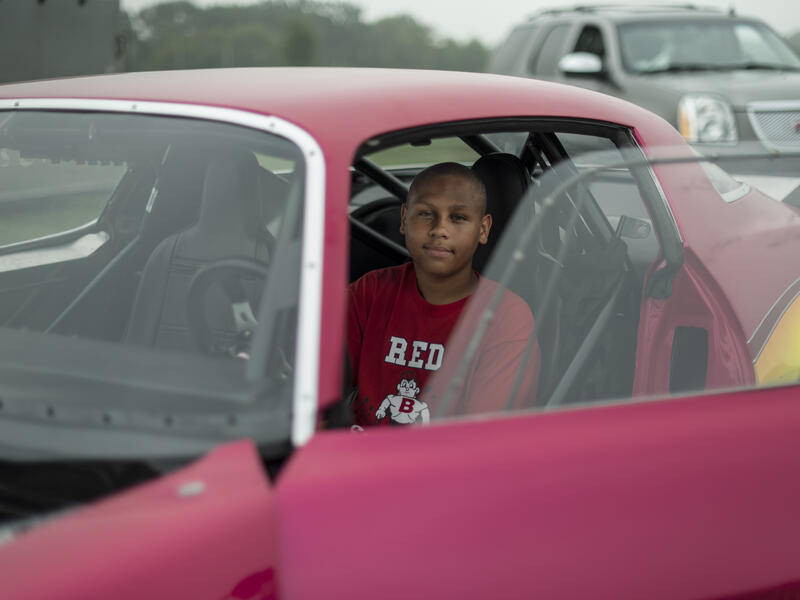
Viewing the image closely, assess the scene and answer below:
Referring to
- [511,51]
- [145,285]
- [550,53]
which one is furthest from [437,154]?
[511,51]

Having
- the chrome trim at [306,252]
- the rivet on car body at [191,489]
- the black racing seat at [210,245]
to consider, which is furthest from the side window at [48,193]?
the rivet on car body at [191,489]

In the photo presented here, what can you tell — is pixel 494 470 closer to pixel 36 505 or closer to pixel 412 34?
pixel 36 505

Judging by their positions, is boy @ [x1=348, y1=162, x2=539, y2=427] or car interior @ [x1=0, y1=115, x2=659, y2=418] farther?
boy @ [x1=348, y1=162, x2=539, y2=427]

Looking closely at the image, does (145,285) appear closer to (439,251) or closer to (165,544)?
(439,251)

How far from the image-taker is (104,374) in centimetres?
144

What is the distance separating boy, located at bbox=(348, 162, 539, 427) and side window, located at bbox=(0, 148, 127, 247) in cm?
69

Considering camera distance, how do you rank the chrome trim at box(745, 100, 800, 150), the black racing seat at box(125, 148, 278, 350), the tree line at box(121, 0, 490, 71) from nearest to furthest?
the black racing seat at box(125, 148, 278, 350), the chrome trim at box(745, 100, 800, 150), the tree line at box(121, 0, 490, 71)

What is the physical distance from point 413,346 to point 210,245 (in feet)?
1.73

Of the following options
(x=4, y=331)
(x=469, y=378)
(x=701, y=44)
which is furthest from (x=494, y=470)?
(x=701, y=44)

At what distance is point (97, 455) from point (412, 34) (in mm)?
18314

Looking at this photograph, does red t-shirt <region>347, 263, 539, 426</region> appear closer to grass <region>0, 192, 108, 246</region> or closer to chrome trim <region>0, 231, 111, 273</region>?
chrome trim <region>0, 231, 111, 273</region>

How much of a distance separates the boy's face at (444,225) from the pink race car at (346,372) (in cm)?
18

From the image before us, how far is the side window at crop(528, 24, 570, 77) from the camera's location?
8773 millimetres

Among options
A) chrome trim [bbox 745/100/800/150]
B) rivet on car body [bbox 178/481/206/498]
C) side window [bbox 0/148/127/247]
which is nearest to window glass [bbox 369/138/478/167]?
side window [bbox 0/148/127/247]
